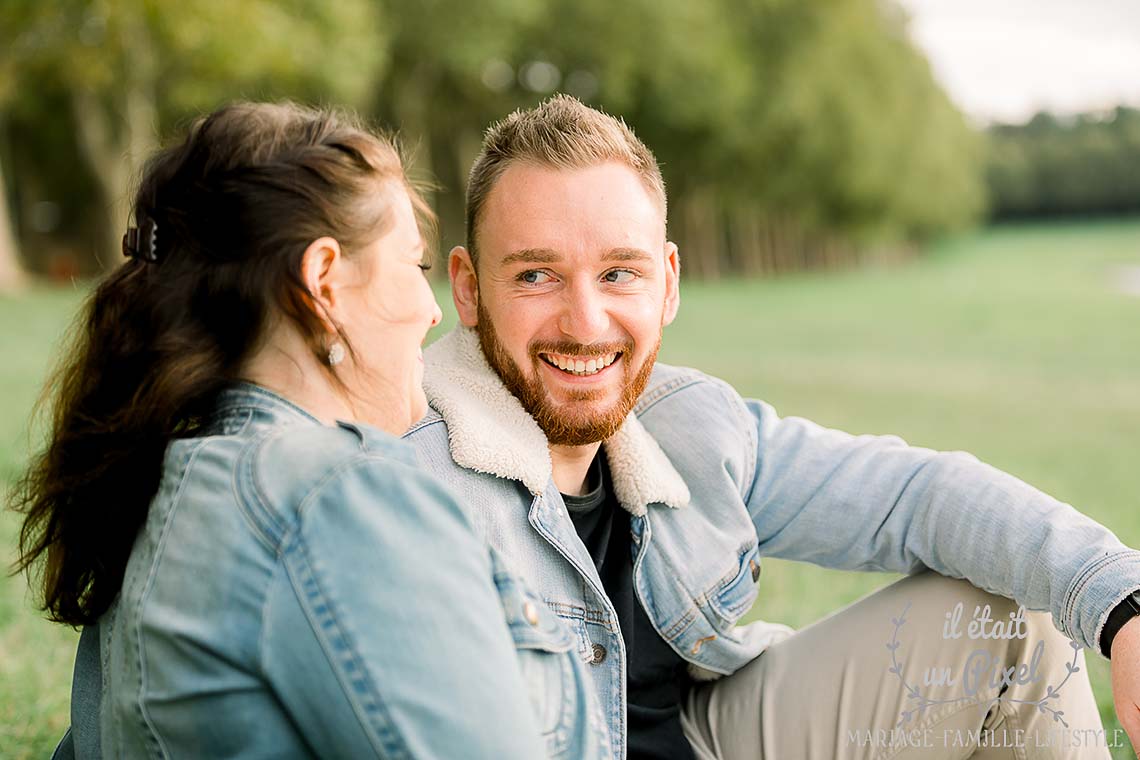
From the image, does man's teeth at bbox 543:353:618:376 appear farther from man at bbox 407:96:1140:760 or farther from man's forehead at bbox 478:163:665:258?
man's forehead at bbox 478:163:665:258

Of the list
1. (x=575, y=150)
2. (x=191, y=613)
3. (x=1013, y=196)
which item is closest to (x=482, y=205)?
(x=575, y=150)

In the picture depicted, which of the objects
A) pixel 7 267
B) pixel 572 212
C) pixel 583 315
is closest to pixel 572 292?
pixel 583 315

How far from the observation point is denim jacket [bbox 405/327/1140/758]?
2457 mm

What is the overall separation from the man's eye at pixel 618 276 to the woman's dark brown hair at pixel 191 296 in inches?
36.4

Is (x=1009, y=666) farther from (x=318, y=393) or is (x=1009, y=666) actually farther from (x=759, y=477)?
(x=318, y=393)

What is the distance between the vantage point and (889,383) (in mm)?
14172

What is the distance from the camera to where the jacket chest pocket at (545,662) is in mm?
1775

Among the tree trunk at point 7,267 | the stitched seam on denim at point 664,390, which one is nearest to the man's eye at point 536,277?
the stitched seam on denim at point 664,390

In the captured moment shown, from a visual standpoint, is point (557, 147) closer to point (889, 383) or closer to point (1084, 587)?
point (1084, 587)

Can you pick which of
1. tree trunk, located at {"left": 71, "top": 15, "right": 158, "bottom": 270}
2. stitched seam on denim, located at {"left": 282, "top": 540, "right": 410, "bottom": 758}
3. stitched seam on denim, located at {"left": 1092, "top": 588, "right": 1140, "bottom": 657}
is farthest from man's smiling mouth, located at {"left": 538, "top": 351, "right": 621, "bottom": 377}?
tree trunk, located at {"left": 71, "top": 15, "right": 158, "bottom": 270}

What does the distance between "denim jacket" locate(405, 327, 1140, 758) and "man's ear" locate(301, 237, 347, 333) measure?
64cm

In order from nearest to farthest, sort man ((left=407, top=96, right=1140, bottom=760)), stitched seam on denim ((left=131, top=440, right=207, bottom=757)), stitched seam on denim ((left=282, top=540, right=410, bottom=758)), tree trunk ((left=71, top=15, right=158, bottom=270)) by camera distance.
Answer: stitched seam on denim ((left=282, top=540, right=410, bottom=758)), stitched seam on denim ((left=131, top=440, right=207, bottom=757)), man ((left=407, top=96, right=1140, bottom=760)), tree trunk ((left=71, top=15, right=158, bottom=270))

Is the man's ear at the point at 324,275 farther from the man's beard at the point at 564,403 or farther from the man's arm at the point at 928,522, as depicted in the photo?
the man's arm at the point at 928,522

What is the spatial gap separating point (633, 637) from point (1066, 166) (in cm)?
9160
